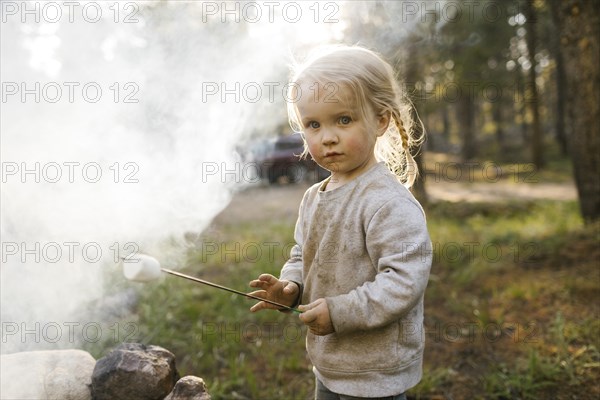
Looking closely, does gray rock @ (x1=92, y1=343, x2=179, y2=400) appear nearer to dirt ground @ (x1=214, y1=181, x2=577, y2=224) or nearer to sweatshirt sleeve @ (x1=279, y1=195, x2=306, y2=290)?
sweatshirt sleeve @ (x1=279, y1=195, x2=306, y2=290)

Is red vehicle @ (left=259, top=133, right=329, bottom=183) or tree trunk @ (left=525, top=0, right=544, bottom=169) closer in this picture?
tree trunk @ (left=525, top=0, right=544, bottom=169)

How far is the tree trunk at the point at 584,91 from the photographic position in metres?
4.88

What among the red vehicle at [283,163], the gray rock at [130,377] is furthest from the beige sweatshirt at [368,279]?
the red vehicle at [283,163]

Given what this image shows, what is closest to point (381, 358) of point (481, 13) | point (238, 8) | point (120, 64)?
point (120, 64)

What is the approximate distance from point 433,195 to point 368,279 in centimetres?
986

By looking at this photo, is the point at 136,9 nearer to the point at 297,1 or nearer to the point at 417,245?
the point at 297,1

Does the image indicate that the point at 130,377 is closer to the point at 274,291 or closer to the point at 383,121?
the point at 274,291

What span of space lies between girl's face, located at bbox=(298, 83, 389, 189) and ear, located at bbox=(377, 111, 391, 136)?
1.2 inches

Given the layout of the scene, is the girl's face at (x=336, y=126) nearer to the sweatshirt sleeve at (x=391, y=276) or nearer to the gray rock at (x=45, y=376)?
the sweatshirt sleeve at (x=391, y=276)

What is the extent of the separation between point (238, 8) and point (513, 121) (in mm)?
36858

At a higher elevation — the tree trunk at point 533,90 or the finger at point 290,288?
the tree trunk at point 533,90

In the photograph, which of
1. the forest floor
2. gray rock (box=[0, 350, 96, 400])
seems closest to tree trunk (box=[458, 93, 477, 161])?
the forest floor

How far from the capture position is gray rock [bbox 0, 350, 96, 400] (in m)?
2.07

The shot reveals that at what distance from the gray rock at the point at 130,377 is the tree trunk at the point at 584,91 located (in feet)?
15.9
